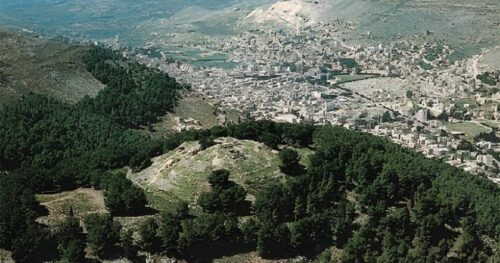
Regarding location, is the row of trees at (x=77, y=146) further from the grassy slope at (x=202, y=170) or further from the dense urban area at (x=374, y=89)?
the dense urban area at (x=374, y=89)

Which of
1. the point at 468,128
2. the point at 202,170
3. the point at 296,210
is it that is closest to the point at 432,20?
the point at 468,128

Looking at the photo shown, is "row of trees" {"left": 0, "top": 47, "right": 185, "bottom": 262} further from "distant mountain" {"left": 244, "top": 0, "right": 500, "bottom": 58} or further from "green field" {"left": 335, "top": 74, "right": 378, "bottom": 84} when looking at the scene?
"distant mountain" {"left": 244, "top": 0, "right": 500, "bottom": 58}

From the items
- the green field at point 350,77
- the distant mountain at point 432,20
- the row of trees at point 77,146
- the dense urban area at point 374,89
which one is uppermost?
the row of trees at point 77,146

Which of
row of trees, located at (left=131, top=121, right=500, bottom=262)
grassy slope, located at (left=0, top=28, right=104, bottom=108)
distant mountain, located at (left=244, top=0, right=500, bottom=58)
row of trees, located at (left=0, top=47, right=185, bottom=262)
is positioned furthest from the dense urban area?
row of trees, located at (left=131, top=121, right=500, bottom=262)

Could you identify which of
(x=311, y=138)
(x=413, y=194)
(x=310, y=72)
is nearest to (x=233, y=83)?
(x=310, y=72)

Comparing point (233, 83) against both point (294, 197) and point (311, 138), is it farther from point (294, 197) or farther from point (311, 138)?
point (294, 197)

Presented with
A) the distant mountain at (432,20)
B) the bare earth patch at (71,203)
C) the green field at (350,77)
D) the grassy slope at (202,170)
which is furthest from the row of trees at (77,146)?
the distant mountain at (432,20)
